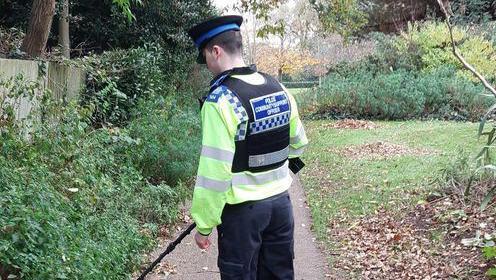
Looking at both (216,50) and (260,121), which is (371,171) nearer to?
(260,121)

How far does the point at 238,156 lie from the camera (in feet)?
11.1

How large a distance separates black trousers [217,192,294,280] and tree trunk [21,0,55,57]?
19.5 feet

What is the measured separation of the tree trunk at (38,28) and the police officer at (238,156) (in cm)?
558

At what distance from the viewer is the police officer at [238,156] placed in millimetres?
3264

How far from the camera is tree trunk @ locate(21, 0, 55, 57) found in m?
8.37

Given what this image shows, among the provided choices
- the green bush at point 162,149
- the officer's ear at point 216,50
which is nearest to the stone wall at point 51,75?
the green bush at point 162,149

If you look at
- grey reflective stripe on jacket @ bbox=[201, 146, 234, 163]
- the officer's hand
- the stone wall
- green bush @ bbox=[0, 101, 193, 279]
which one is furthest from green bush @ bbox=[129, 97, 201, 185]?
grey reflective stripe on jacket @ bbox=[201, 146, 234, 163]

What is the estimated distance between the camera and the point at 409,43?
2242 centimetres

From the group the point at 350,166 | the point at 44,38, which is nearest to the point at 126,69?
the point at 44,38

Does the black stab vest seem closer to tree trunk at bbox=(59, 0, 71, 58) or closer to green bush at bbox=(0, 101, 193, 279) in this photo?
green bush at bbox=(0, 101, 193, 279)

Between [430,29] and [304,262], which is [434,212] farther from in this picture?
[430,29]

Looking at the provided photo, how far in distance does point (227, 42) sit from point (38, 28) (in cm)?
582

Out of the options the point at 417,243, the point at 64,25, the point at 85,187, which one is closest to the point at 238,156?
the point at 85,187

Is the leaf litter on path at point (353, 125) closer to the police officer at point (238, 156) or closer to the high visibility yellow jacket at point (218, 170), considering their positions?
the police officer at point (238, 156)
